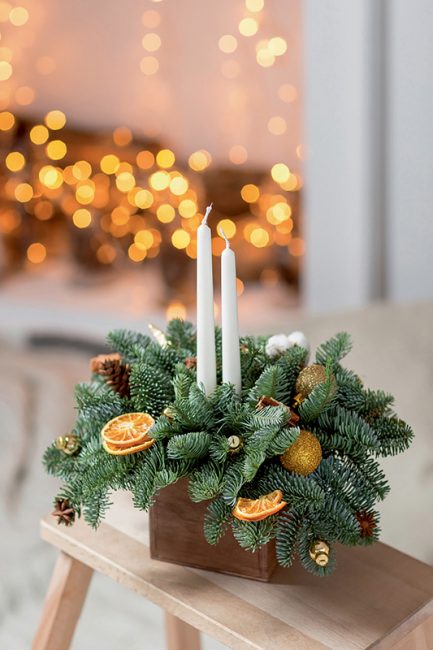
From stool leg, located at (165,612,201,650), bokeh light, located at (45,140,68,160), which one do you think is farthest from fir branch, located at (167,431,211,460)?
bokeh light, located at (45,140,68,160)

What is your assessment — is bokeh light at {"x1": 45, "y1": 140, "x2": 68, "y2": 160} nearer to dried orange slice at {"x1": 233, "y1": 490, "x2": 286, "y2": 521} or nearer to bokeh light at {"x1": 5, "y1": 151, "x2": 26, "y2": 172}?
bokeh light at {"x1": 5, "y1": 151, "x2": 26, "y2": 172}

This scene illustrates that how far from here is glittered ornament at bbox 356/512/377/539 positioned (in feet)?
2.15

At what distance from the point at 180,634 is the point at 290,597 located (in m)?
0.34

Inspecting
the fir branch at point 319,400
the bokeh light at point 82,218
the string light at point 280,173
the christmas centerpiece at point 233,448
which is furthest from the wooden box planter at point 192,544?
the bokeh light at point 82,218

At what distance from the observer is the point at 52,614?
811mm

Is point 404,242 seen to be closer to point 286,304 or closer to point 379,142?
point 379,142

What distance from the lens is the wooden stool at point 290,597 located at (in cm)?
62

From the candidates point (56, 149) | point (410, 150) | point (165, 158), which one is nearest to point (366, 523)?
point (410, 150)

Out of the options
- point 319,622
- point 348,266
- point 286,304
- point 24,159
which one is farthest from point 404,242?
point 319,622

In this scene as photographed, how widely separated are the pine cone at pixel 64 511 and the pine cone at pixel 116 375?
0.34ft

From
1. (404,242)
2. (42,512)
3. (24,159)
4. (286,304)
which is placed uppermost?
(24,159)

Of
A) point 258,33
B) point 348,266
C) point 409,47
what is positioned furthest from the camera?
point 258,33

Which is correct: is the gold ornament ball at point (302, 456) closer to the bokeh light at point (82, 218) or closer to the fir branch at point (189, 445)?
the fir branch at point (189, 445)

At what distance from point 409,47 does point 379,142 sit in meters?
0.21
